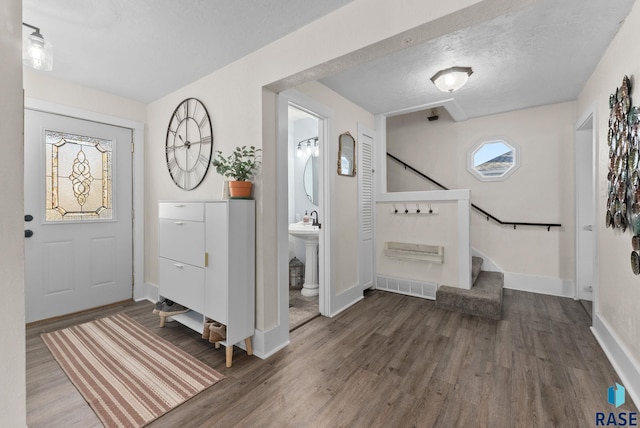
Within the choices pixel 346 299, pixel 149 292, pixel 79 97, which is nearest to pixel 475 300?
pixel 346 299

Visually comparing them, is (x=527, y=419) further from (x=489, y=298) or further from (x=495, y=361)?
(x=489, y=298)

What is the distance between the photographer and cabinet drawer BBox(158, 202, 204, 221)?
2120 mm

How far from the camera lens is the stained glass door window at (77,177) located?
271 centimetres

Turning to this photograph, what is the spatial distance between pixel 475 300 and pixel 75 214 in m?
4.20

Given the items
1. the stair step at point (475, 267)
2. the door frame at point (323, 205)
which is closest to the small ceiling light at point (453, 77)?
the door frame at point (323, 205)

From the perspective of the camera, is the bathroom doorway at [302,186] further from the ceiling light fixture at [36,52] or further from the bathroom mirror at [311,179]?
the ceiling light fixture at [36,52]

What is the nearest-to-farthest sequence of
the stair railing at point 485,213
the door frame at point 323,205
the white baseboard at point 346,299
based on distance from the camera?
Answer: the door frame at point 323,205 → the white baseboard at point 346,299 → the stair railing at point 485,213

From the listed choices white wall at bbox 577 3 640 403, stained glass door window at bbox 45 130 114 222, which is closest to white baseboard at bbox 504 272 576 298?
white wall at bbox 577 3 640 403

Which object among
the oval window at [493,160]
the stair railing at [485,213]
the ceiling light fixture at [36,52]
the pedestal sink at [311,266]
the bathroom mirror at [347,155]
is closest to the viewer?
the ceiling light fixture at [36,52]

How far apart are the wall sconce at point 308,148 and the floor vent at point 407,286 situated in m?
1.97

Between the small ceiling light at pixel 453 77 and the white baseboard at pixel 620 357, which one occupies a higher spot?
the small ceiling light at pixel 453 77

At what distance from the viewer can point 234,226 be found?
6.40ft

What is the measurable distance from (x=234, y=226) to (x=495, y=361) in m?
2.10

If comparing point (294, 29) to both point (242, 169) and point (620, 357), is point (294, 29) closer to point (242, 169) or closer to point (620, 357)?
point (242, 169)
